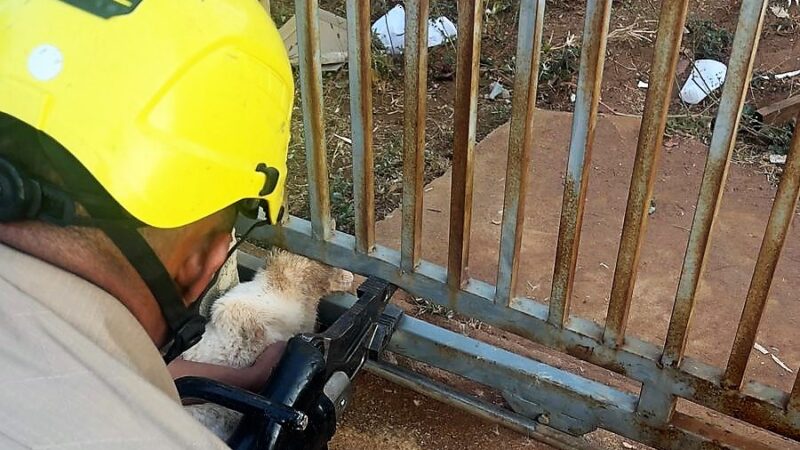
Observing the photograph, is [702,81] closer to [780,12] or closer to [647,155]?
[780,12]

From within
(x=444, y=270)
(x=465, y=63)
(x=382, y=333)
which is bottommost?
(x=382, y=333)

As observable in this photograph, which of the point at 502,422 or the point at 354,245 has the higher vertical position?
the point at 354,245

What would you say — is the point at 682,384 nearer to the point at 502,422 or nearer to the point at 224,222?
the point at 502,422

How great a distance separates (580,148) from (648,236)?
1.76m

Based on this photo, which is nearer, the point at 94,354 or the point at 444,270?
the point at 94,354

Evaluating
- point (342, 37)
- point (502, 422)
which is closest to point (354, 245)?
point (502, 422)

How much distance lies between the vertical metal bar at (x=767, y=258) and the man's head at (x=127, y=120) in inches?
43.8

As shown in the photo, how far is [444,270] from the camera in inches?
103

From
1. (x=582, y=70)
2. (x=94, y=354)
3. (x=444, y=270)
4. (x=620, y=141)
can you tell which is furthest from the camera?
(x=620, y=141)

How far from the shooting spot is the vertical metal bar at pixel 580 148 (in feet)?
6.45

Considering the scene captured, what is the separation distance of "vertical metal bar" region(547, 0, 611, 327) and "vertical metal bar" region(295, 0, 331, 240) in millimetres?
726

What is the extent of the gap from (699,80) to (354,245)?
2.74 metres

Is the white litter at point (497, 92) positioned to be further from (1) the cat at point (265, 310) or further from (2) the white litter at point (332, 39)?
(1) the cat at point (265, 310)

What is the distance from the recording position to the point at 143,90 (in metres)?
1.51
